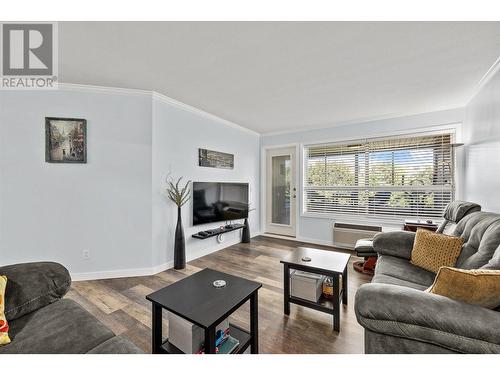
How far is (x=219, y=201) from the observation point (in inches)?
145

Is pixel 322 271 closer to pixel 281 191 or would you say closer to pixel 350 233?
pixel 350 233

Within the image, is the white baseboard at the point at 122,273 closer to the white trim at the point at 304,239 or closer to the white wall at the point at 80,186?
the white wall at the point at 80,186

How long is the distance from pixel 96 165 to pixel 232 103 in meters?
1.94

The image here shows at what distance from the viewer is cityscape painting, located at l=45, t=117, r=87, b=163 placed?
2.46 m

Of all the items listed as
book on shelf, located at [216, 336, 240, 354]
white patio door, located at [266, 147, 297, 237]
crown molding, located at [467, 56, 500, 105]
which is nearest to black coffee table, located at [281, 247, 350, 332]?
book on shelf, located at [216, 336, 240, 354]


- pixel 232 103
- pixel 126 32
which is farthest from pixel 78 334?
pixel 232 103

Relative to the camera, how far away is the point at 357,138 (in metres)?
3.87

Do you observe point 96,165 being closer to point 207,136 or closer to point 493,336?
point 207,136

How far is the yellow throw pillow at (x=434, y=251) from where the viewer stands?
1729 mm

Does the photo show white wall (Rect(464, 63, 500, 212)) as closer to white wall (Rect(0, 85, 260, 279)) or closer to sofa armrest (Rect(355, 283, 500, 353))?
sofa armrest (Rect(355, 283, 500, 353))

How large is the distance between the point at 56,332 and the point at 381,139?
4445 millimetres

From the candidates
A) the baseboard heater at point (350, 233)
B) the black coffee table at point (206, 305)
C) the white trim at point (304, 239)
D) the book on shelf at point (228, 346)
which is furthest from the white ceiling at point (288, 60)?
the white trim at point (304, 239)

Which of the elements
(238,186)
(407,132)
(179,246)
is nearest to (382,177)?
(407,132)
